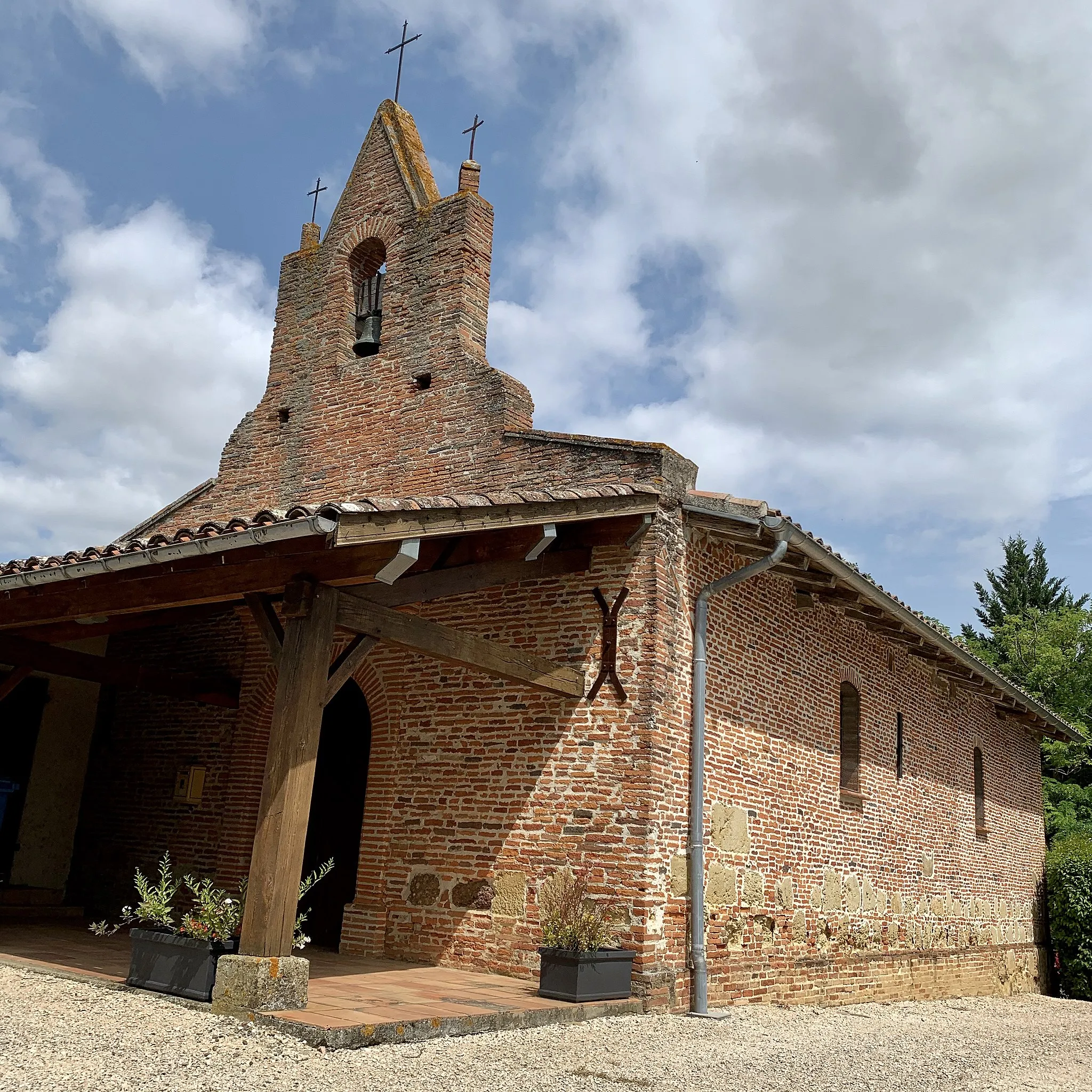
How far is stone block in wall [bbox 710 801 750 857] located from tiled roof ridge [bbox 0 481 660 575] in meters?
2.65

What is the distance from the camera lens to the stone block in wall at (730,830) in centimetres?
825

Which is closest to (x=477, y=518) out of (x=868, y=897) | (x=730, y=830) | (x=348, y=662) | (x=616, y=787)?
(x=348, y=662)

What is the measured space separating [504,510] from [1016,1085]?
4.90 m

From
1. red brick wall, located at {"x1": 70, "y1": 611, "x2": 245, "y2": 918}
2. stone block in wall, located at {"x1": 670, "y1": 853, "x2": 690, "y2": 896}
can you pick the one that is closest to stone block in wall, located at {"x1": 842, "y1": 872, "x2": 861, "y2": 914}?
stone block in wall, located at {"x1": 670, "y1": 853, "x2": 690, "y2": 896}

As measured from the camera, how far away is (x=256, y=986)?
17.4 ft

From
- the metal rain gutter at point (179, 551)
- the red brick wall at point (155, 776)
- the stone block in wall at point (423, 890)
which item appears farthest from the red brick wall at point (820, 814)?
the red brick wall at point (155, 776)

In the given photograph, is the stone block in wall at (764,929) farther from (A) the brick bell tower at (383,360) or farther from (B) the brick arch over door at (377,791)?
(A) the brick bell tower at (383,360)

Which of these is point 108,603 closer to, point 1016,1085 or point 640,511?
point 640,511

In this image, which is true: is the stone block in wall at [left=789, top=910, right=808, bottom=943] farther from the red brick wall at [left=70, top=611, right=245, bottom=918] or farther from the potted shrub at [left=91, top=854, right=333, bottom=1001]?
the red brick wall at [left=70, top=611, right=245, bottom=918]

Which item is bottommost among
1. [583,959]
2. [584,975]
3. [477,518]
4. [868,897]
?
[584,975]

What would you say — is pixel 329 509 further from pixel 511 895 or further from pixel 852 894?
pixel 852 894

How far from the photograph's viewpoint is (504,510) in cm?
671

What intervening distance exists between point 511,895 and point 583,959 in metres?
1.21

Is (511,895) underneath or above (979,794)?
underneath
